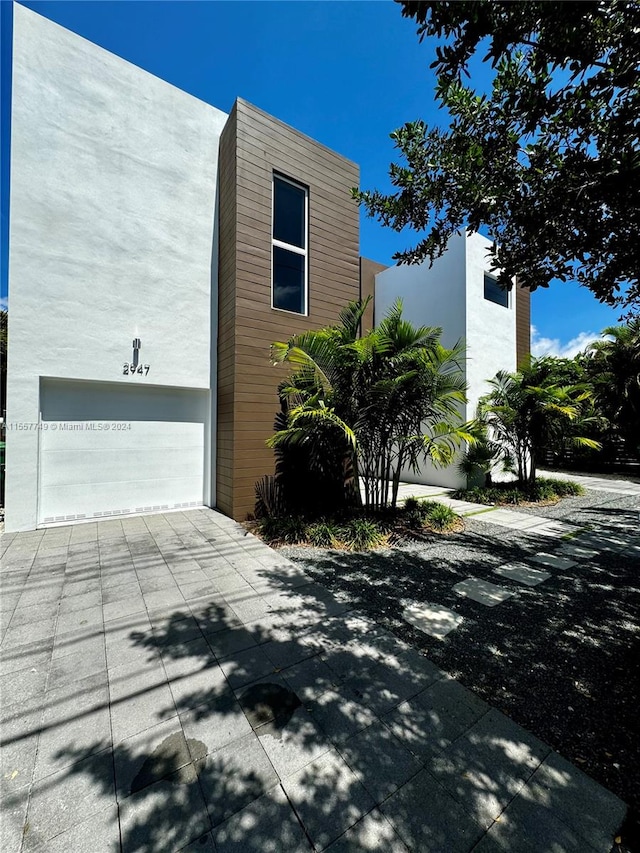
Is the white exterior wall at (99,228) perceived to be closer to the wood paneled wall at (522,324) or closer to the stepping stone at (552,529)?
the stepping stone at (552,529)

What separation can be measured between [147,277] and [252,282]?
1.85 metres

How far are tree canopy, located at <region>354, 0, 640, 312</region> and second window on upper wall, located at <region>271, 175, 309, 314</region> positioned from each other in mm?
3704

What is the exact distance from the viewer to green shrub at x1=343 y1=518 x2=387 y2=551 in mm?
4784

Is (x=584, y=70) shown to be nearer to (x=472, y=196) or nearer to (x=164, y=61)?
(x=472, y=196)

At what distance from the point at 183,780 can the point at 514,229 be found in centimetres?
392

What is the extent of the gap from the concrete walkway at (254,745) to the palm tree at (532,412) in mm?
6427

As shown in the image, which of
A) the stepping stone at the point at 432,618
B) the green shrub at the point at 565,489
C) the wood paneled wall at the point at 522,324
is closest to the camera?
the stepping stone at the point at 432,618

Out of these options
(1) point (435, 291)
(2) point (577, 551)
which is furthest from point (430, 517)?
(1) point (435, 291)

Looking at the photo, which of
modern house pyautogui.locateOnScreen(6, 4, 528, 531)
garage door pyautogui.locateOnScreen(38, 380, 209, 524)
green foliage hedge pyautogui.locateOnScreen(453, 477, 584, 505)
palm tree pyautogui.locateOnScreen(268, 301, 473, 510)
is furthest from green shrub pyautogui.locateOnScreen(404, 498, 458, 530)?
garage door pyautogui.locateOnScreen(38, 380, 209, 524)

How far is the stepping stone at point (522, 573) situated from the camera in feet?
12.4

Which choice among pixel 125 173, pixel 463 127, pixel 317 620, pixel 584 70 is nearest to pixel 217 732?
pixel 317 620

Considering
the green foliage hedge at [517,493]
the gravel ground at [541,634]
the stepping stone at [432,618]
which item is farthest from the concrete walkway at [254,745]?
the green foliage hedge at [517,493]

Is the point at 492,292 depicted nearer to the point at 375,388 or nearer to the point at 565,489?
the point at 565,489

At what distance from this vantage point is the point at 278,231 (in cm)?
645
